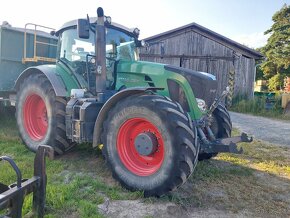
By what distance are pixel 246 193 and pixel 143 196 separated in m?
1.44

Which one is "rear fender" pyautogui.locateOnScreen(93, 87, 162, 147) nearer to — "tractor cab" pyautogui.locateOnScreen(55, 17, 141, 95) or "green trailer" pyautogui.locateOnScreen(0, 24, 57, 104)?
"tractor cab" pyautogui.locateOnScreen(55, 17, 141, 95)

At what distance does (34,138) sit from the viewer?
18.6 ft

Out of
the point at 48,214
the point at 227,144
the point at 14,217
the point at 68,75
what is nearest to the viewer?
the point at 14,217

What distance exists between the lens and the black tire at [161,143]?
359cm

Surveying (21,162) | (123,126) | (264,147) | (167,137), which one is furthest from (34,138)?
(264,147)

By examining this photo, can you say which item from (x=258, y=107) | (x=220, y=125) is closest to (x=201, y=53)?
(x=258, y=107)

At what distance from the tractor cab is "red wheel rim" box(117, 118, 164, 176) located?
1.10 m

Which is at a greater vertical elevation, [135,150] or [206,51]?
[206,51]

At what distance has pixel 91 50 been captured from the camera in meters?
5.27

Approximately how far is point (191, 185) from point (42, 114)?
329 centimetres

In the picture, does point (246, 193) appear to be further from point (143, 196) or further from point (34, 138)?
point (34, 138)

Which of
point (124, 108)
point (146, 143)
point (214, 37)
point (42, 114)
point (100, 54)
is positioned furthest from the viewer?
point (214, 37)

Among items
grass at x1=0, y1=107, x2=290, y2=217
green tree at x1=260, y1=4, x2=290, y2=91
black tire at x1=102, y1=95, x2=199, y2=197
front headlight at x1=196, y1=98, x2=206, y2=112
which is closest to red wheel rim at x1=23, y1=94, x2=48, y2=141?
grass at x1=0, y1=107, x2=290, y2=217

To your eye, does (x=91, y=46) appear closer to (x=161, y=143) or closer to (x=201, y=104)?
(x=201, y=104)
